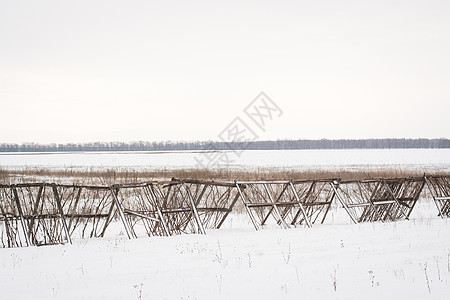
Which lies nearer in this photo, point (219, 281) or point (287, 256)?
point (219, 281)

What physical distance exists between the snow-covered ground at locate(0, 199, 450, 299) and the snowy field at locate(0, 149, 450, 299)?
2 cm

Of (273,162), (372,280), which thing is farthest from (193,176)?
(273,162)

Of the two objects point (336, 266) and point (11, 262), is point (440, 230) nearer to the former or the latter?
point (336, 266)

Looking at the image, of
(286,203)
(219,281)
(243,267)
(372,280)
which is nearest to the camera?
(372,280)

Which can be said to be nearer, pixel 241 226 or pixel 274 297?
pixel 274 297

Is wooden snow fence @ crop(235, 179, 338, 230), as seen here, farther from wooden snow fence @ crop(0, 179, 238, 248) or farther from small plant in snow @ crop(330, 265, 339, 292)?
small plant in snow @ crop(330, 265, 339, 292)

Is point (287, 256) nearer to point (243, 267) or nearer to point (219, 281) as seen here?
point (243, 267)

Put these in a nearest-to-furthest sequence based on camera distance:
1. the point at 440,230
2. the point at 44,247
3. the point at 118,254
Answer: the point at 118,254
the point at 44,247
the point at 440,230

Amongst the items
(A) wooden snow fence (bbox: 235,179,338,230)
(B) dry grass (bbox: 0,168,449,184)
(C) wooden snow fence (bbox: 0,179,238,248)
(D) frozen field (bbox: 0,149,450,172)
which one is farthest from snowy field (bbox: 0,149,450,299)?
(D) frozen field (bbox: 0,149,450,172)

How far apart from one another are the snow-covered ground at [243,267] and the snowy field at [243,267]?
15 mm

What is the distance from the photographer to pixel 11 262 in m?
7.57

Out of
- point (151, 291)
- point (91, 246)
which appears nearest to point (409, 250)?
point (151, 291)

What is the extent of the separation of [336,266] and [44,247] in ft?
20.3

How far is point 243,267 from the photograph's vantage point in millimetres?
6980
